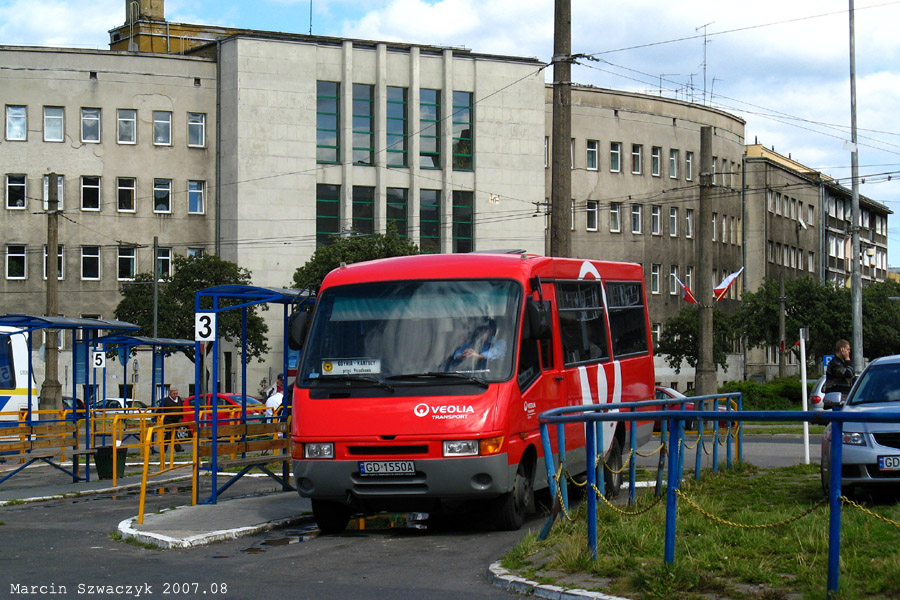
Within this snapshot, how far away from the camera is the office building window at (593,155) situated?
74.3 meters

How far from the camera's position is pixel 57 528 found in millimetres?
14383

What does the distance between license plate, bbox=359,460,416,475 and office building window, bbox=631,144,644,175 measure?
216ft

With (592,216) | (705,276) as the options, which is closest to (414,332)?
(705,276)

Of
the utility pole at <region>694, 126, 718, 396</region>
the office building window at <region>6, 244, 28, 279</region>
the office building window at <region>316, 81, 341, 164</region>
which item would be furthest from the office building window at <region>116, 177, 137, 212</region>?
the utility pole at <region>694, 126, 718, 396</region>

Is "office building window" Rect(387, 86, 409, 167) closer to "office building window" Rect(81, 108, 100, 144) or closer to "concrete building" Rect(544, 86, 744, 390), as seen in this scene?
"concrete building" Rect(544, 86, 744, 390)

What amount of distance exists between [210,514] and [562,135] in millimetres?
8929

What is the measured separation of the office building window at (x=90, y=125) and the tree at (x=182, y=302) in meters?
10.5

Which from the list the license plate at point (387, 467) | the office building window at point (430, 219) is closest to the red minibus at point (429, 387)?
the license plate at point (387, 467)

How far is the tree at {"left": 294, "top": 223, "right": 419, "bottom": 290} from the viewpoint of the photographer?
5509 cm

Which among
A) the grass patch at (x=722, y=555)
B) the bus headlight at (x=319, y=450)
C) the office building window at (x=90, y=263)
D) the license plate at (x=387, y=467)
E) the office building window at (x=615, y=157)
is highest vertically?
the office building window at (x=615, y=157)

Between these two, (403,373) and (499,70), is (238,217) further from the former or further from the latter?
(403,373)

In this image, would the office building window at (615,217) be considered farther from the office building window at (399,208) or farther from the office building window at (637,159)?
the office building window at (399,208)

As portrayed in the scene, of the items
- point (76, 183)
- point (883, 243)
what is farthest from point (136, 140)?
point (883, 243)

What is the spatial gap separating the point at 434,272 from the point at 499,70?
56.1m
